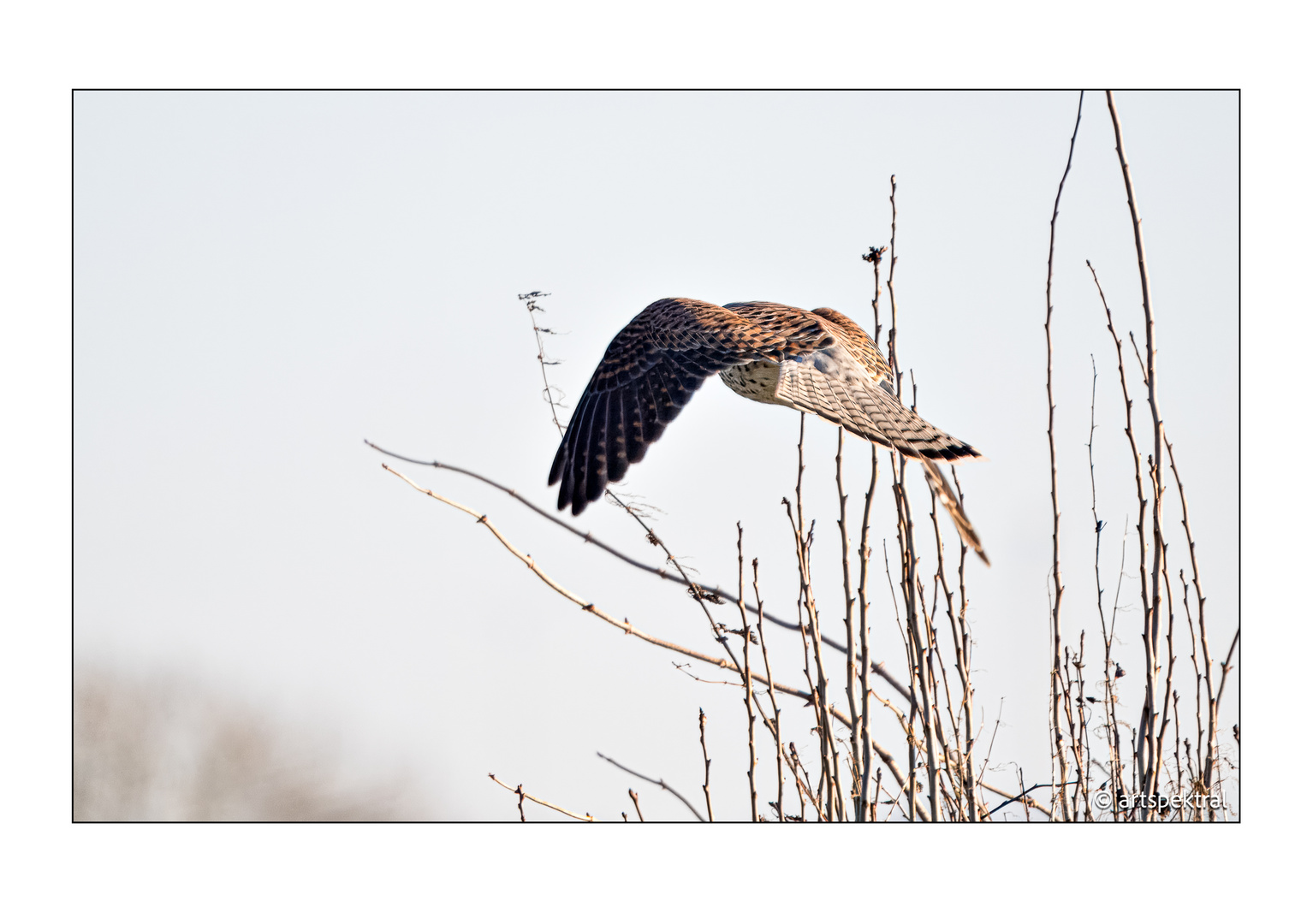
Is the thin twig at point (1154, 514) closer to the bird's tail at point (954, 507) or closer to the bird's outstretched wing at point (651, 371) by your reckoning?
the bird's tail at point (954, 507)

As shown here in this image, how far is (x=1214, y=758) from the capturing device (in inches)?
102

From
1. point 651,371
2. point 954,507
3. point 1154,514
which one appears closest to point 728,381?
point 651,371

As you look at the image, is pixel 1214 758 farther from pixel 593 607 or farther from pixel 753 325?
pixel 753 325

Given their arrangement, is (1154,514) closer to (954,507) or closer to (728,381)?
(954,507)

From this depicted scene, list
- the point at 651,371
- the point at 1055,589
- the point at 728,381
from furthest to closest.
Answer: the point at 728,381 → the point at 651,371 → the point at 1055,589

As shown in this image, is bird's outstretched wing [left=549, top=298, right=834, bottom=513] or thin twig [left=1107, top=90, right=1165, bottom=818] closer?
thin twig [left=1107, top=90, right=1165, bottom=818]

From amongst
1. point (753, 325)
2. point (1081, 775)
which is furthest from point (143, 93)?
point (1081, 775)

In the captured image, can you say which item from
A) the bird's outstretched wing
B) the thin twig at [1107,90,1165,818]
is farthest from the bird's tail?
the bird's outstretched wing

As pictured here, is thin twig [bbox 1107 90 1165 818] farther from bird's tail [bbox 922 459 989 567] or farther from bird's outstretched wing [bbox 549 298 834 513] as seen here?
bird's outstretched wing [bbox 549 298 834 513]

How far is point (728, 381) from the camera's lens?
3512 mm

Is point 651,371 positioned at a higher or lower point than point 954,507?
higher

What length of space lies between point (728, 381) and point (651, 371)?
0.30 meters

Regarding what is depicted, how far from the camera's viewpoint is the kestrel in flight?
2896 millimetres
